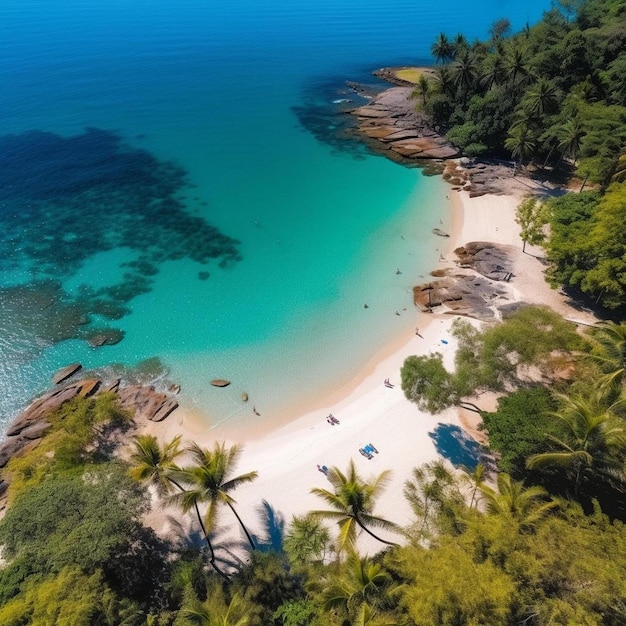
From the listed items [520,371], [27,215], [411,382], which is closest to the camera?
[411,382]

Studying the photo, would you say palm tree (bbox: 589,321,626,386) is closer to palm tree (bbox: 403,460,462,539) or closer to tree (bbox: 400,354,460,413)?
tree (bbox: 400,354,460,413)

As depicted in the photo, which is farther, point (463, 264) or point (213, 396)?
point (463, 264)

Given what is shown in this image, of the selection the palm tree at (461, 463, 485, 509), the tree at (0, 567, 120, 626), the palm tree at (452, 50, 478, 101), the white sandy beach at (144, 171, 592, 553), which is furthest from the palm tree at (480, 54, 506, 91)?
the tree at (0, 567, 120, 626)

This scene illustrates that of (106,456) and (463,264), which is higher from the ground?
(463,264)

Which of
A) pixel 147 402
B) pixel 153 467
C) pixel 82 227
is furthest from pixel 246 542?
pixel 82 227

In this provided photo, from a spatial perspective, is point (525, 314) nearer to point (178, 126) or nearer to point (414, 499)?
point (414, 499)

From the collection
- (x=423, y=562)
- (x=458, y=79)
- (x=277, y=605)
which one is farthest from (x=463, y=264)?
(x=458, y=79)

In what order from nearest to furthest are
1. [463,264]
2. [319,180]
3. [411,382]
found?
[411,382] < [463,264] < [319,180]

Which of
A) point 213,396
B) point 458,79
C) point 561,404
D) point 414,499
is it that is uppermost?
point 458,79
